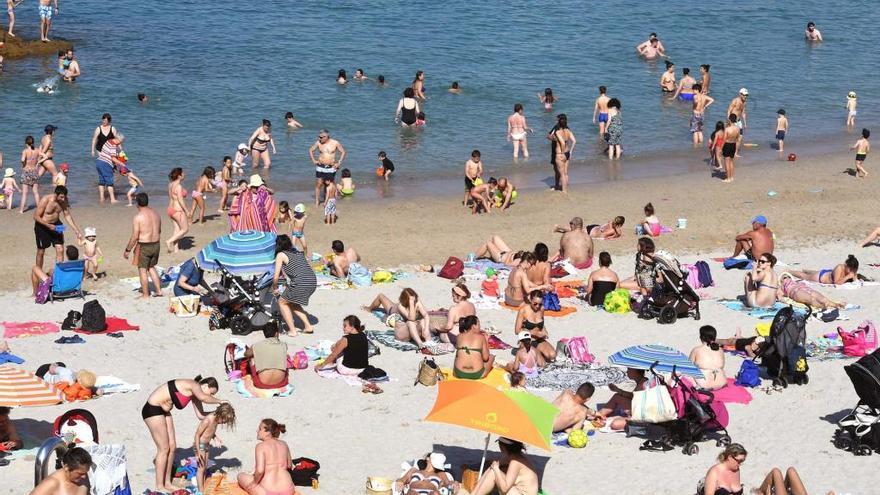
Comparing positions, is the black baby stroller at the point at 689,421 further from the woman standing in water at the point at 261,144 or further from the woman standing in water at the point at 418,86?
the woman standing in water at the point at 418,86

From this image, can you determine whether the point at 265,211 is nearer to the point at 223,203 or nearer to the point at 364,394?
the point at 223,203

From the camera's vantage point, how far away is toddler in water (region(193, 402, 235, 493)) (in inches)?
418

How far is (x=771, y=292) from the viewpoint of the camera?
16.0 meters

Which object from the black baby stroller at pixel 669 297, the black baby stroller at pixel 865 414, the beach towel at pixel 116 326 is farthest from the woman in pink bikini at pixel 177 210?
the black baby stroller at pixel 865 414

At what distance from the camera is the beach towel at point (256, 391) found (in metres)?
13.1

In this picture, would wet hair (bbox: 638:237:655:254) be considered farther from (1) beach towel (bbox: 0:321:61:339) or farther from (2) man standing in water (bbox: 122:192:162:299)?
(1) beach towel (bbox: 0:321:61:339)

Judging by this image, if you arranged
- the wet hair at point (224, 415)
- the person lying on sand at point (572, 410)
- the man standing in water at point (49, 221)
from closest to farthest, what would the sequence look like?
1. the wet hair at point (224, 415)
2. the person lying on sand at point (572, 410)
3. the man standing in water at point (49, 221)

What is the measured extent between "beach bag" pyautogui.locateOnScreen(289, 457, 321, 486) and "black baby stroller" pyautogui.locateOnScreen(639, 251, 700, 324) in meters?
5.95

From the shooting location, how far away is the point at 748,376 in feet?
44.4

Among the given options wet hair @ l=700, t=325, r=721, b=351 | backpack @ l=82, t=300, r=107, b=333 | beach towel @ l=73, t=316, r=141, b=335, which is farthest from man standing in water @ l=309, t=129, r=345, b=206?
wet hair @ l=700, t=325, r=721, b=351

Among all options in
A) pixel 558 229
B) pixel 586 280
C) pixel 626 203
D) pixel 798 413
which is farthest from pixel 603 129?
pixel 798 413

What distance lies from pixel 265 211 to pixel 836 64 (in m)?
22.1

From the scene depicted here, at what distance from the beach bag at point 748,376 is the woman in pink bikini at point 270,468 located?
17.6 ft

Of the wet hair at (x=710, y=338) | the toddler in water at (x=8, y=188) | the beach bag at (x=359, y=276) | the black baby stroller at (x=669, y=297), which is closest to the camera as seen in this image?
the wet hair at (x=710, y=338)
